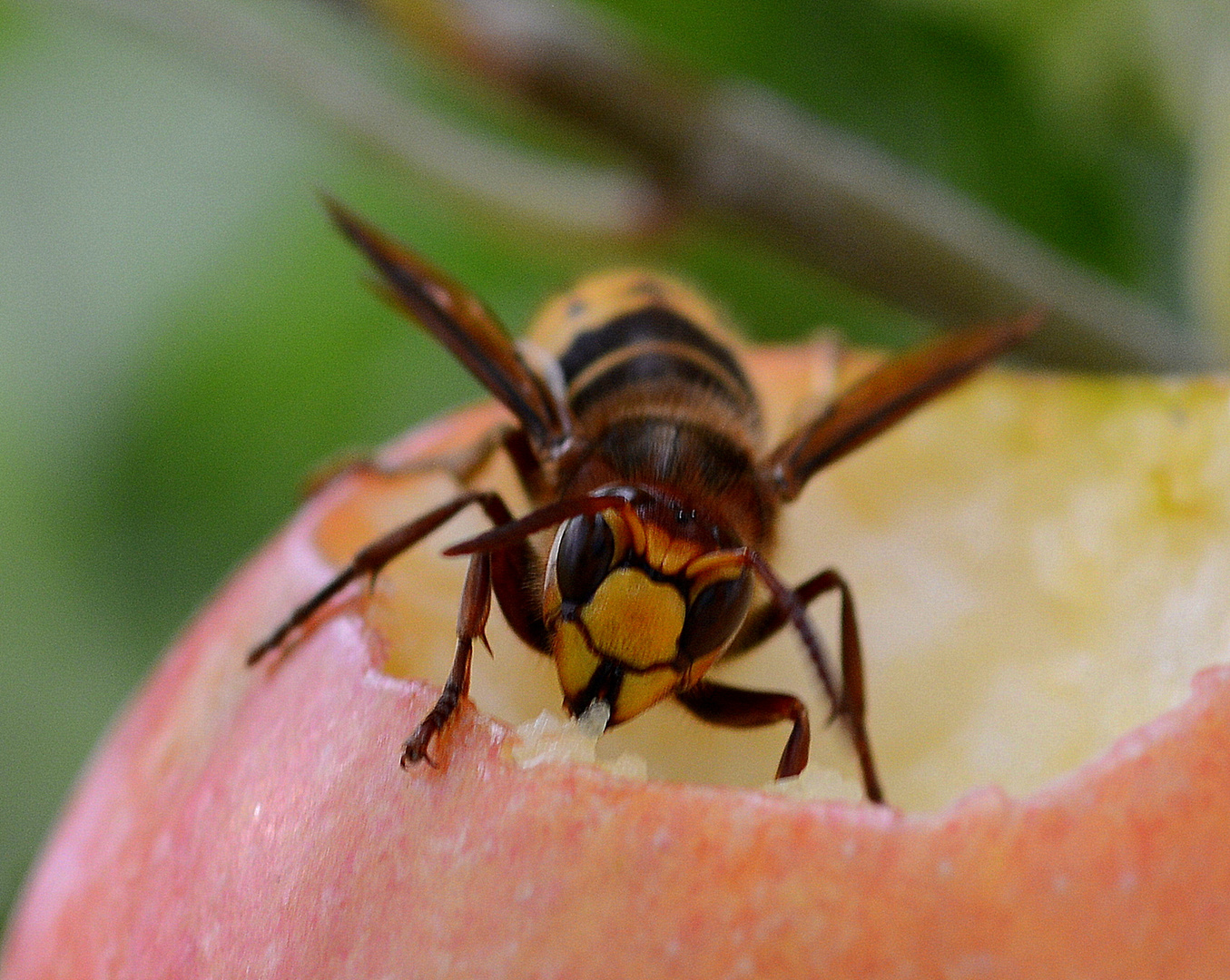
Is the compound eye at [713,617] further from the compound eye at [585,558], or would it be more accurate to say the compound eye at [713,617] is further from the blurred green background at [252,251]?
the blurred green background at [252,251]

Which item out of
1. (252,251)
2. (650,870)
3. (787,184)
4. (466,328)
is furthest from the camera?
(252,251)

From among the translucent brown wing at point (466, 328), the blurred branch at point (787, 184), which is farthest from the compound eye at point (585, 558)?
the blurred branch at point (787, 184)

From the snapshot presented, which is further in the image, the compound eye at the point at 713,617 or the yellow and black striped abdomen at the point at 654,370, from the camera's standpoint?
the yellow and black striped abdomen at the point at 654,370

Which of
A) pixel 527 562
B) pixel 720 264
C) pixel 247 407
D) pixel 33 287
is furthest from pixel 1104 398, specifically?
pixel 33 287

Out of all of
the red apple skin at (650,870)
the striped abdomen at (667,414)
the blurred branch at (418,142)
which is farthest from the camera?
the blurred branch at (418,142)

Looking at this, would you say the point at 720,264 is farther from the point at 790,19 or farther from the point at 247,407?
the point at 247,407

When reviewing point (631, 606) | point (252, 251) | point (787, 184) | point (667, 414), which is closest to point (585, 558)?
point (631, 606)

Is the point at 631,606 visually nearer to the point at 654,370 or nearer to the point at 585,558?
the point at 585,558
